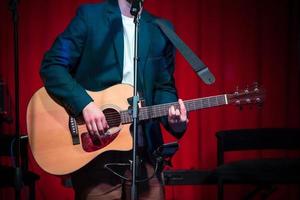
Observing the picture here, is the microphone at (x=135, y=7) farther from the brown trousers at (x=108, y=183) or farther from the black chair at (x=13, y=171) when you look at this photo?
the black chair at (x=13, y=171)

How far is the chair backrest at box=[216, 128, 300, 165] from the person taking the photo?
145 inches

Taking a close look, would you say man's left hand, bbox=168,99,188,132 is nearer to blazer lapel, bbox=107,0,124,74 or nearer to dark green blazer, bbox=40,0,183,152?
dark green blazer, bbox=40,0,183,152

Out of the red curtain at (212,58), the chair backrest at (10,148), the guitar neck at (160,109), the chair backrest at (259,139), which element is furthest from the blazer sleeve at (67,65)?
the red curtain at (212,58)

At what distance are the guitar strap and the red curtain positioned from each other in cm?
177

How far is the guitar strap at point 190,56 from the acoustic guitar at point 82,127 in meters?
0.12

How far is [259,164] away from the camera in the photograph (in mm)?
3379

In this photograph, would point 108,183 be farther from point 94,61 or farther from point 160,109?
point 94,61

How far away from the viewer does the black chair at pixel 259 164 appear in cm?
320

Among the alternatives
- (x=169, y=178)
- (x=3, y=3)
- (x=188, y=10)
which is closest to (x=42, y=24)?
(x=3, y=3)

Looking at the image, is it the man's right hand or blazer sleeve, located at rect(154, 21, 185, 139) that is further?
blazer sleeve, located at rect(154, 21, 185, 139)

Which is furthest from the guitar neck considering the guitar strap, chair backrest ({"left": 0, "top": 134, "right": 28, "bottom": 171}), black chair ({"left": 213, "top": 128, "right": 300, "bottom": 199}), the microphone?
chair backrest ({"left": 0, "top": 134, "right": 28, "bottom": 171})

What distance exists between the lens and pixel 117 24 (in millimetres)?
2348

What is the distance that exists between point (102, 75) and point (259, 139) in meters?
1.86

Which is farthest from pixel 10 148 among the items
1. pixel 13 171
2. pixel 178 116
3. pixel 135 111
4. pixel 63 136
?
pixel 135 111
